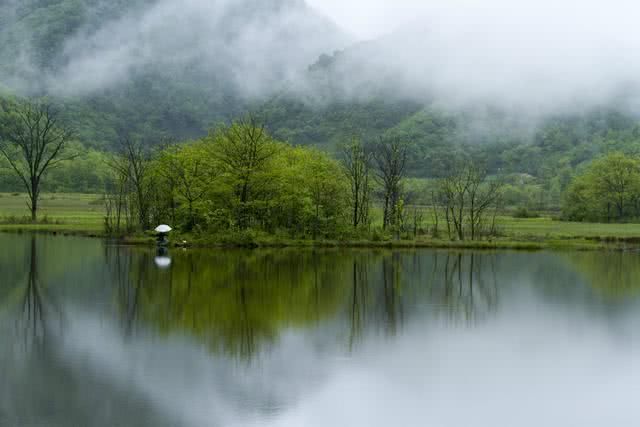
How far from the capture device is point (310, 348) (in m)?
18.3

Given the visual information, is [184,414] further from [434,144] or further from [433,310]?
[434,144]

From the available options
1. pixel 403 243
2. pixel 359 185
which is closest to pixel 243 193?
pixel 359 185

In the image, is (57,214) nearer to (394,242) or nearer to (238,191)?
(238,191)

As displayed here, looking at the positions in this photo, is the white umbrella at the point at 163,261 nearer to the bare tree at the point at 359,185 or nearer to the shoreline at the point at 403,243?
the shoreline at the point at 403,243

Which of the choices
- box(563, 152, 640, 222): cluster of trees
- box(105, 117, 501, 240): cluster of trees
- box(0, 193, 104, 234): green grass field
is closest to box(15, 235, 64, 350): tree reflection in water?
box(105, 117, 501, 240): cluster of trees

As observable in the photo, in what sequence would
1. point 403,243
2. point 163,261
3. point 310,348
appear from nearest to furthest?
point 310,348, point 163,261, point 403,243

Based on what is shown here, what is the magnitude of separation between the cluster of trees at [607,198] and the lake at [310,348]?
190 ft

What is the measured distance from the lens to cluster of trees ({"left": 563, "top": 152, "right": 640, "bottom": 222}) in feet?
294

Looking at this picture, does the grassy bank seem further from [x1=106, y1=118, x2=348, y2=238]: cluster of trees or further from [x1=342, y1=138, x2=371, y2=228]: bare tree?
[x1=342, y1=138, x2=371, y2=228]: bare tree

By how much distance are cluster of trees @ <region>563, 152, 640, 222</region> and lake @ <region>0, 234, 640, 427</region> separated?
57.8 metres

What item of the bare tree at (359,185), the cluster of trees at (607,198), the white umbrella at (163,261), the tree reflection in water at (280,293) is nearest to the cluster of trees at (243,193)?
the bare tree at (359,185)

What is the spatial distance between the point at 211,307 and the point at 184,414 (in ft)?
35.0

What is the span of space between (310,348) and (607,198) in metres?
79.6

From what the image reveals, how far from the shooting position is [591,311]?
2608cm
